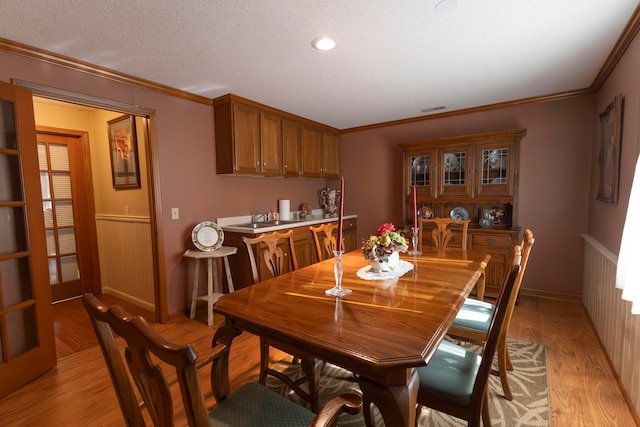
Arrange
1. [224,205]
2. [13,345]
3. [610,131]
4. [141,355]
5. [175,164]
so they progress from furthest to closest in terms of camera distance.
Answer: [224,205], [175,164], [610,131], [13,345], [141,355]

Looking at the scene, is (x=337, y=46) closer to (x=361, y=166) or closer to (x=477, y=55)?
(x=477, y=55)

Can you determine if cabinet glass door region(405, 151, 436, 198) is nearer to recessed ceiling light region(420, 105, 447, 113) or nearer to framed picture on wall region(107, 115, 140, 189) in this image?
recessed ceiling light region(420, 105, 447, 113)

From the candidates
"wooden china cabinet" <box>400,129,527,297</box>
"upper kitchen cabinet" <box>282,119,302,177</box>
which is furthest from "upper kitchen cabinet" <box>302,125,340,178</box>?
"wooden china cabinet" <box>400,129,527,297</box>

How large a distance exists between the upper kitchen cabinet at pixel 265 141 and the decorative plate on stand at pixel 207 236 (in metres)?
0.62

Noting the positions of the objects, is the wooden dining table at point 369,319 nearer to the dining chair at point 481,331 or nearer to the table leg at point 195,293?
the dining chair at point 481,331

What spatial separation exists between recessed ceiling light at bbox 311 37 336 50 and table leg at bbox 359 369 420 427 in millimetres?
2008

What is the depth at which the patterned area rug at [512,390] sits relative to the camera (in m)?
1.65

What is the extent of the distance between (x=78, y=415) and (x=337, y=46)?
2.83m

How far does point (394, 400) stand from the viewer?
967 mm

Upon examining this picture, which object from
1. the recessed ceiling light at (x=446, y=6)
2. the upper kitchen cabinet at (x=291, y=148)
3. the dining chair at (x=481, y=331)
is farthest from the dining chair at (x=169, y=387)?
the upper kitchen cabinet at (x=291, y=148)

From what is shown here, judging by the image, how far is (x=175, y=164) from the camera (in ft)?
9.85

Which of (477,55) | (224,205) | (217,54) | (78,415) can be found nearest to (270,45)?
(217,54)

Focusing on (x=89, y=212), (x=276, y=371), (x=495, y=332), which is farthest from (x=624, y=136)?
(x=89, y=212)

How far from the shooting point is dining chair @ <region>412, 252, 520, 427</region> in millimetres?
1143
